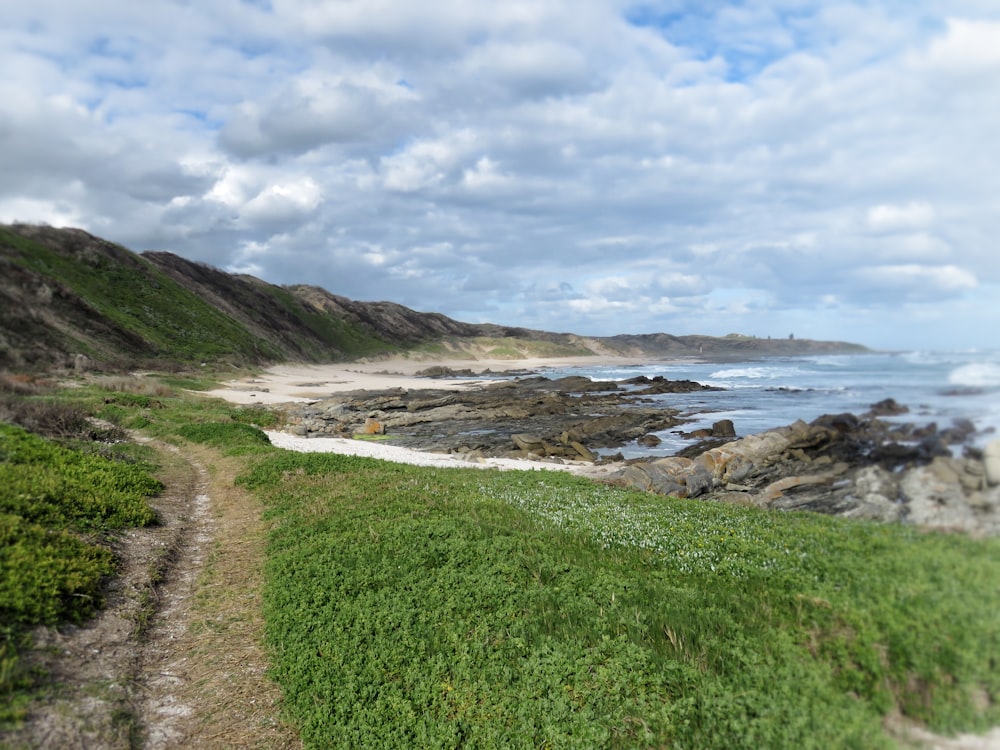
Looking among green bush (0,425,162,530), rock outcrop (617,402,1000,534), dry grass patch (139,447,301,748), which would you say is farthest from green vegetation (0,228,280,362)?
rock outcrop (617,402,1000,534)

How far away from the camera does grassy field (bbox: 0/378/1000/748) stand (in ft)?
12.3

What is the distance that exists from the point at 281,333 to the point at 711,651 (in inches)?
4886

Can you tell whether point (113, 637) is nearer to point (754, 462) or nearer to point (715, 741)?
point (715, 741)

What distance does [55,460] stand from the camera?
500 inches

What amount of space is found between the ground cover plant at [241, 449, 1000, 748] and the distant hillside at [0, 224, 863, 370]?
2.88 metres

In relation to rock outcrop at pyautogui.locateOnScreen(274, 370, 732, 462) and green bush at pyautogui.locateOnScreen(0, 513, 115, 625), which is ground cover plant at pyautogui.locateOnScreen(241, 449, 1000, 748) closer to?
green bush at pyautogui.locateOnScreen(0, 513, 115, 625)

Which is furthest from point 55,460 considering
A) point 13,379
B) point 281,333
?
point 281,333

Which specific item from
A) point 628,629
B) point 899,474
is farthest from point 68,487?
point 899,474

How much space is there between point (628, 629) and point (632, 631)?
0.07 metres

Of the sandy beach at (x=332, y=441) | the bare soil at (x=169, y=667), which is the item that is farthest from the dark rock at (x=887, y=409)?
the sandy beach at (x=332, y=441)

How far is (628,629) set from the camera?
609cm

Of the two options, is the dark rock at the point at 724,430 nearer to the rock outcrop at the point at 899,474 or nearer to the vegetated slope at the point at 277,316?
the rock outcrop at the point at 899,474

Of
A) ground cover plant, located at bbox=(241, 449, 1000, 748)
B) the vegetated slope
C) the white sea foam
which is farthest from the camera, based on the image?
the vegetated slope

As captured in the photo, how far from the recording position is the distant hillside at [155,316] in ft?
174
